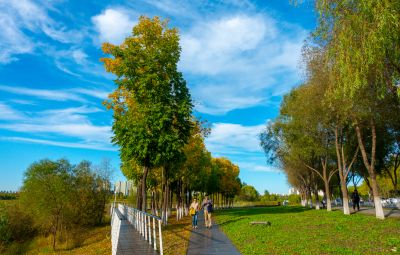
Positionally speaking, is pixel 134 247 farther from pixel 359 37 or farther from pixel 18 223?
pixel 18 223

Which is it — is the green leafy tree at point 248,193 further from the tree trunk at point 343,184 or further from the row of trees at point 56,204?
the tree trunk at point 343,184

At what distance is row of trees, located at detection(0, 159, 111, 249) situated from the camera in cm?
4512

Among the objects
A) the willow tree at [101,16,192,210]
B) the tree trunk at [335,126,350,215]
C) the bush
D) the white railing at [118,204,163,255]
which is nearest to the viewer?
the white railing at [118,204,163,255]

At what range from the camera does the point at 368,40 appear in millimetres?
12750

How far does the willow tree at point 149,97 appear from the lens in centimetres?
2445

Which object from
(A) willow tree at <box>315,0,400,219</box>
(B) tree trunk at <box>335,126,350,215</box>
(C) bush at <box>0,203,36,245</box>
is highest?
(A) willow tree at <box>315,0,400,219</box>

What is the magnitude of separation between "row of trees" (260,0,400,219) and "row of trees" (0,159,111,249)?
2943 cm

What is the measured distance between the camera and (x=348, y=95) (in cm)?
1934

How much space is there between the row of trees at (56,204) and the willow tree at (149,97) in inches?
986

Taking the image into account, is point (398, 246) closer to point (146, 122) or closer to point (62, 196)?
point (146, 122)

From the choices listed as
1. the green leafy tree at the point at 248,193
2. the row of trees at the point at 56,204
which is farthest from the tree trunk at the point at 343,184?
the green leafy tree at the point at 248,193

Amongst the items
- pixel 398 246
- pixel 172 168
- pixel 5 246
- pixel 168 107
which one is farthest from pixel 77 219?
pixel 398 246

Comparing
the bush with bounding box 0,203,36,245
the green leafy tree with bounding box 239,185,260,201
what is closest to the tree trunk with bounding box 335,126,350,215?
the bush with bounding box 0,203,36,245

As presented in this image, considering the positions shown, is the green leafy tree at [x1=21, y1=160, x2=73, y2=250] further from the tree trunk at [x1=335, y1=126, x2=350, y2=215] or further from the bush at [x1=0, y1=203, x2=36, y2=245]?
the tree trunk at [x1=335, y1=126, x2=350, y2=215]
